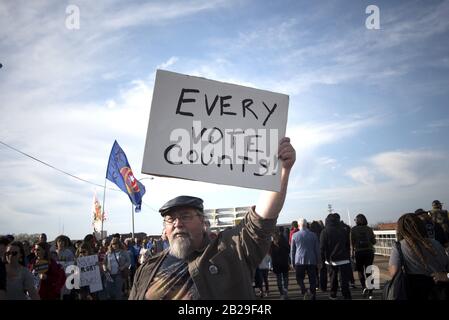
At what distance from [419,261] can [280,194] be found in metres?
2.34

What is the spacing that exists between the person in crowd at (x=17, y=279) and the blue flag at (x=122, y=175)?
9000 millimetres

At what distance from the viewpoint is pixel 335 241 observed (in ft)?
28.2

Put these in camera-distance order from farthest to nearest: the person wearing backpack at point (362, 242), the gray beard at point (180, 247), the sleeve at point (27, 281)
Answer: the person wearing backpack at point (362, 242) → the sleeve at point (27, 281) → the gray beard at point (180, 247)

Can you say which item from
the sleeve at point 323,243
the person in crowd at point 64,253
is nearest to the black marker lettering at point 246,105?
the sleeve at point 323,243

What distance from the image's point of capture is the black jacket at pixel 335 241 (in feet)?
28.0

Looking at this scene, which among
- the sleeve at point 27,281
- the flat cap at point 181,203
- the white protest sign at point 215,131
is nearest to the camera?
the white protest sign at point 215,131

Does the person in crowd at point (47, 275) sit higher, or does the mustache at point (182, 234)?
the mustache at point (182, 234)

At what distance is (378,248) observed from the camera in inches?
675

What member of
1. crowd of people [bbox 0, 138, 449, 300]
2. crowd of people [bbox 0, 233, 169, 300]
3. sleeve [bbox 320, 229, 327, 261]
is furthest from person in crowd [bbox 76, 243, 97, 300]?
sleeve [bbox 320, 229, 327, 261]

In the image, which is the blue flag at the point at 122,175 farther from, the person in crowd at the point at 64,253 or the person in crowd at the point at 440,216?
the person in crowd at the point at 440,216

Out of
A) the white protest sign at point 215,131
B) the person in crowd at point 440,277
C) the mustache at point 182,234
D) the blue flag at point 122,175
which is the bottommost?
the person in crowd at point 440,277

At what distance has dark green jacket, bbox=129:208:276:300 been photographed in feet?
7.90
